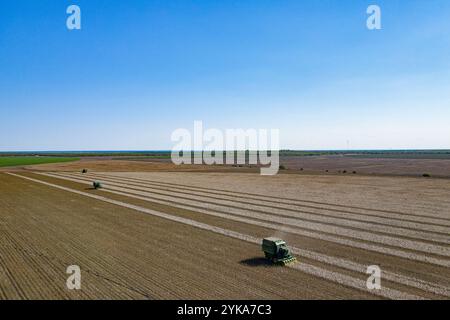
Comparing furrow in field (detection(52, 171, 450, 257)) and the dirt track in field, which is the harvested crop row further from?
furrow in field (detection(52, 171, 450, 257))

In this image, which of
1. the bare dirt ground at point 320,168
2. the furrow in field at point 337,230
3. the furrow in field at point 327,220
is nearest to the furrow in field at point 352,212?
the furrow in field at point 327,220

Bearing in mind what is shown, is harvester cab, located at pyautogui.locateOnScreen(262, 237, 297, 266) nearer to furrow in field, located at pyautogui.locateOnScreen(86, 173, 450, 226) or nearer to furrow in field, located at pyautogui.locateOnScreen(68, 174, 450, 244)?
furrow in field, located at pyautogui.locateOnScreen(68, 174, 450, 244)

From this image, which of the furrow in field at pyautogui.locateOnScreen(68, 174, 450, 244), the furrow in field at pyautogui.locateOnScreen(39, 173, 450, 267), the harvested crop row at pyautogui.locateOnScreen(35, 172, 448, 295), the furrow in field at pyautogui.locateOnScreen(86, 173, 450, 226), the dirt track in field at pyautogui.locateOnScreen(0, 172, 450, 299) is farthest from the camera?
the furrow in field at pyautogui.locateOnScreen(86, 173, 450, 226)

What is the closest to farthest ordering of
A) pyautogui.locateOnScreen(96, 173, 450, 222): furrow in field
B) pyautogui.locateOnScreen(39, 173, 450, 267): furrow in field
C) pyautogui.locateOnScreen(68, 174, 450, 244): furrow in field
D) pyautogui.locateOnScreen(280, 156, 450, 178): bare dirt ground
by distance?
pyautogui.locateOnScreen(39, 173, 450, 267): furrow in field < pyautogui.locateOnScreen(68, 174, 450, 244): furrow in field < pyautogui.locateOnScreen(96, 173, 450, 222): furrow in field < pyautogui.locateOnScreen(280, 156, 450, 178): bare dirt ground

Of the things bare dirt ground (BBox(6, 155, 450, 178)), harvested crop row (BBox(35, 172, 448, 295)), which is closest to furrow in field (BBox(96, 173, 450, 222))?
harvested crop row (BBox(35, 172, 448, 295))

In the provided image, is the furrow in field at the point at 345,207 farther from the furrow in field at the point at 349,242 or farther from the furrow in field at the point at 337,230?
the furrow in field at the point at 349,242

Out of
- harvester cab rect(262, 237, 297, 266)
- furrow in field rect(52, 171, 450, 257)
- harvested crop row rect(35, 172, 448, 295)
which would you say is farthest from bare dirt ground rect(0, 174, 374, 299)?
furrow in field rect(52, 171, 450, 257)

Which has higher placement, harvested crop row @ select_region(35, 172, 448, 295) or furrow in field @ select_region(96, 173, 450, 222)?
furrow in field @ select_region(96, 173, 450, 222)

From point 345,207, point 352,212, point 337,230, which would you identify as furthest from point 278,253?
point 345,207

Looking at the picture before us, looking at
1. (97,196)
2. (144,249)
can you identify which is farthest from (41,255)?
(97,196)

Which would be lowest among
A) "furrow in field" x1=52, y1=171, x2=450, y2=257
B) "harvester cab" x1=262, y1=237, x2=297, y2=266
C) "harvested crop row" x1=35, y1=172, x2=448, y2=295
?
"harvested crop row" x1=35, y1=172, x2=448, y2=295

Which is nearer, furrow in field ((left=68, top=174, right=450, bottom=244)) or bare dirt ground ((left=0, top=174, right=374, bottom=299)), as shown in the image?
bare dirt ground ((left=0, top=174, right=374, bottom=299))
